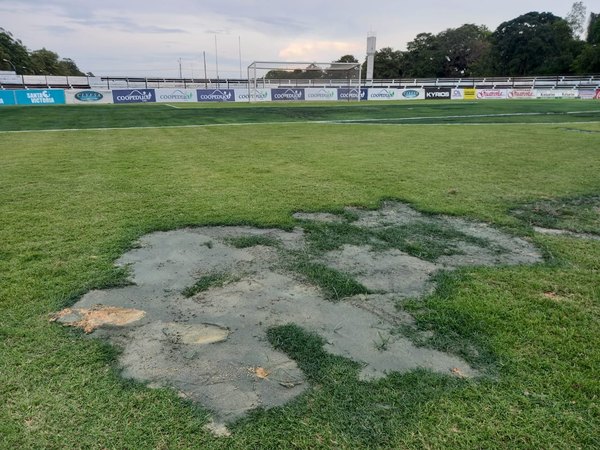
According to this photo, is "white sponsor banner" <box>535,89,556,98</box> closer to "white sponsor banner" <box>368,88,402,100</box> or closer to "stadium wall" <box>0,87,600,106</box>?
"stadium wall" <box>0,87,600,106</box>

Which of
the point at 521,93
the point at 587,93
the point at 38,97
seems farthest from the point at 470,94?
the point at 38,97

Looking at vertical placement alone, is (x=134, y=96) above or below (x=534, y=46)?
below

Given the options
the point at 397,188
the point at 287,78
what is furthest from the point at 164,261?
the point at 287,78

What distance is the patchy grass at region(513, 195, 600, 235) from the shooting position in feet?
14.9

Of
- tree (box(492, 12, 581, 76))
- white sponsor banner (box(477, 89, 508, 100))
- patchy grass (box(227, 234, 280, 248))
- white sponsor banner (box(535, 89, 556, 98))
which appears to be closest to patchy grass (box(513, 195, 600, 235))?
patchy grass (box(227, 234, 280, 248))

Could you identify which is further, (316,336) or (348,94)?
(348,94)

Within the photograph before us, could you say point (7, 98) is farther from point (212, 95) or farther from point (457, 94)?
point (457, 94)

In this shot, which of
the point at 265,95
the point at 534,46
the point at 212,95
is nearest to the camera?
the point at 212,95

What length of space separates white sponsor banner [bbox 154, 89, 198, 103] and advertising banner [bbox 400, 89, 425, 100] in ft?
59.4

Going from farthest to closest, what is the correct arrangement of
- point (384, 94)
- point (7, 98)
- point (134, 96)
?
point (384, 94)
point (134, 96)
point (7, 98)

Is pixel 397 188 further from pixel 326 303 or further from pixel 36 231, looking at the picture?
pixel 36 231

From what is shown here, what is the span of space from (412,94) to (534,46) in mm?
42075

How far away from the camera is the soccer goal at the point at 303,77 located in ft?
109

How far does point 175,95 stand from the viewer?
114 ft
